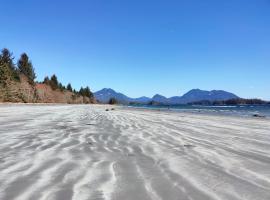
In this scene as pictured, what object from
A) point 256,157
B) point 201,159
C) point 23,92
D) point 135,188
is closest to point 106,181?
point 135,188

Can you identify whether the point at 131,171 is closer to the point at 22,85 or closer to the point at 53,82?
the point at 22,85

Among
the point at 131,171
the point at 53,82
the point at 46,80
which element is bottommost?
the point at 131,171

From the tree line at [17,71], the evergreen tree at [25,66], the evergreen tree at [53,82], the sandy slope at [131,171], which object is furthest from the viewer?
the evergreen tree at [53,82]

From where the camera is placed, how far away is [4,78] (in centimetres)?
6588

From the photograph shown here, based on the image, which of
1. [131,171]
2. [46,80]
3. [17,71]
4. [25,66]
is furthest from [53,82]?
[131,171]

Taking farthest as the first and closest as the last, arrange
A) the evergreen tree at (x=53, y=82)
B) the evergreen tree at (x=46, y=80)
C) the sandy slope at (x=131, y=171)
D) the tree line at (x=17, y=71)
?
the evergreen tree at (x=46, y=80) → the evergreen tree at (x=53, y=82) → the tree line at (x=17, y=71) → the sandy slope at (x=131, y=171)

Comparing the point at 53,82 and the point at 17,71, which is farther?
the point at 53,82

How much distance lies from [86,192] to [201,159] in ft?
9.68

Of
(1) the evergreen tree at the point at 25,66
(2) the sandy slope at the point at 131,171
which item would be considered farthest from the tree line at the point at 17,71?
(2) the sandy slope at the point at 131,171

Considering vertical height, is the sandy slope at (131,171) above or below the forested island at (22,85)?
below

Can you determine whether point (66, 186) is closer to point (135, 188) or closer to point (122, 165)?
point (135, 188)

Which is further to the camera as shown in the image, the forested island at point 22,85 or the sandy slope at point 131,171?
the forested island at point 22,85

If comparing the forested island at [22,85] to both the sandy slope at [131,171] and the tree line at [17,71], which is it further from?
the sandy slope at [131,171]

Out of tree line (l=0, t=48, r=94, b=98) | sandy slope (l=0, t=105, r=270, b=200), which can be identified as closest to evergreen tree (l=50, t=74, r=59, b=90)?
tree line (l=0, t=48, r=94, b=98)
